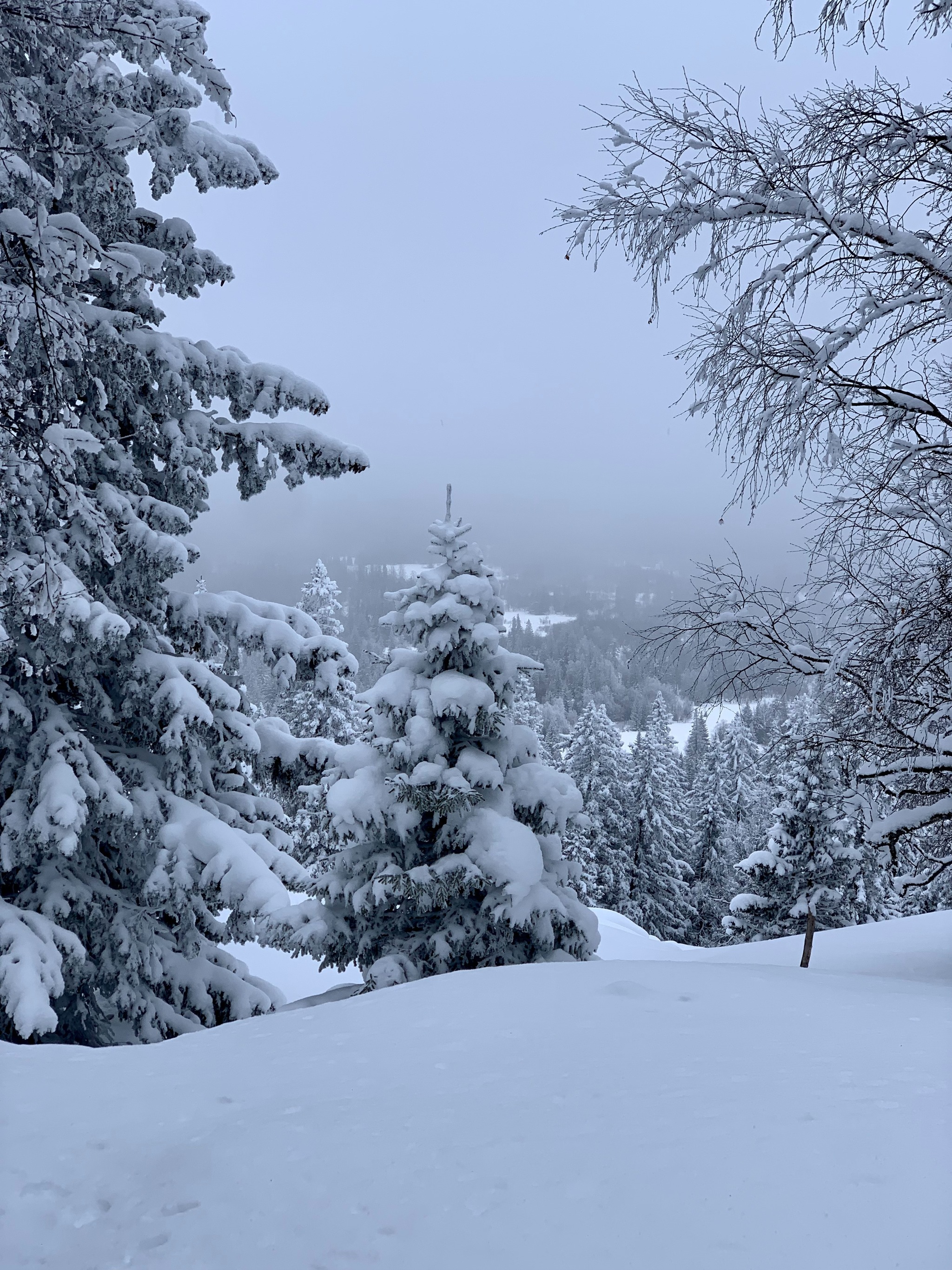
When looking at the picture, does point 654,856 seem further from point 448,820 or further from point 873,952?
point 448,820

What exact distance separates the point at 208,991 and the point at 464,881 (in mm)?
2775

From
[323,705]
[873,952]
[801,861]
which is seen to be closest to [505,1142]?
[873,952]

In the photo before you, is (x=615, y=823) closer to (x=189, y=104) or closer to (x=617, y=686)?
(x=189, y=104)

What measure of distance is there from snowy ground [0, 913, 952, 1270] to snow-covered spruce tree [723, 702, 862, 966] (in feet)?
57.5

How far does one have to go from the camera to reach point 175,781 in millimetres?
7336

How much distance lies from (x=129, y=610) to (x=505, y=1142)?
6075mm

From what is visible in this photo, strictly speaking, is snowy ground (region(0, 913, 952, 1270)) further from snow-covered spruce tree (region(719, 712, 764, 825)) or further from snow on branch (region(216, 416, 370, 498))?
snow-covered spruce tree (region(719, 712, 764, 825))

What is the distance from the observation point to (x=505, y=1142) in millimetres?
2908

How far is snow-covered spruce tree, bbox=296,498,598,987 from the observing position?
8.20 metres

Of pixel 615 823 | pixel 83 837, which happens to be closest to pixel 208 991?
pixel 83 837

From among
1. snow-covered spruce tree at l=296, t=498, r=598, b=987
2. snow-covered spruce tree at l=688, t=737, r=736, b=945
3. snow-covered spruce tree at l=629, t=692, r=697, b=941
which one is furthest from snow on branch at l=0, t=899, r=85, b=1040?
snow-covered spruce tree at l=688, t=737, r=736, b=945

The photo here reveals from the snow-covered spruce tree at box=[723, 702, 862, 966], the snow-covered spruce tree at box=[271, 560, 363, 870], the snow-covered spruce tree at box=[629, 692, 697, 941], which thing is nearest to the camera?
the snow-covered spruce tree at box=[723, 702, 862, 966]

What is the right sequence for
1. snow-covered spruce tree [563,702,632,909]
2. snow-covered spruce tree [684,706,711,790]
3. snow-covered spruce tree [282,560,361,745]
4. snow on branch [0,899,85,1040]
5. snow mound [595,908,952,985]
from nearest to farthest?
snow on branch [0,899,85,1040]
snow mound [595,908,952,985]
snow-covered spruce tree [282,560,361,745]
snow-covered spruce tree [563,702,632,909]
snow-covered spruce tree [684,706,711,790]

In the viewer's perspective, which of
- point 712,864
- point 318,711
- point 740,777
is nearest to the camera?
point 318,711
